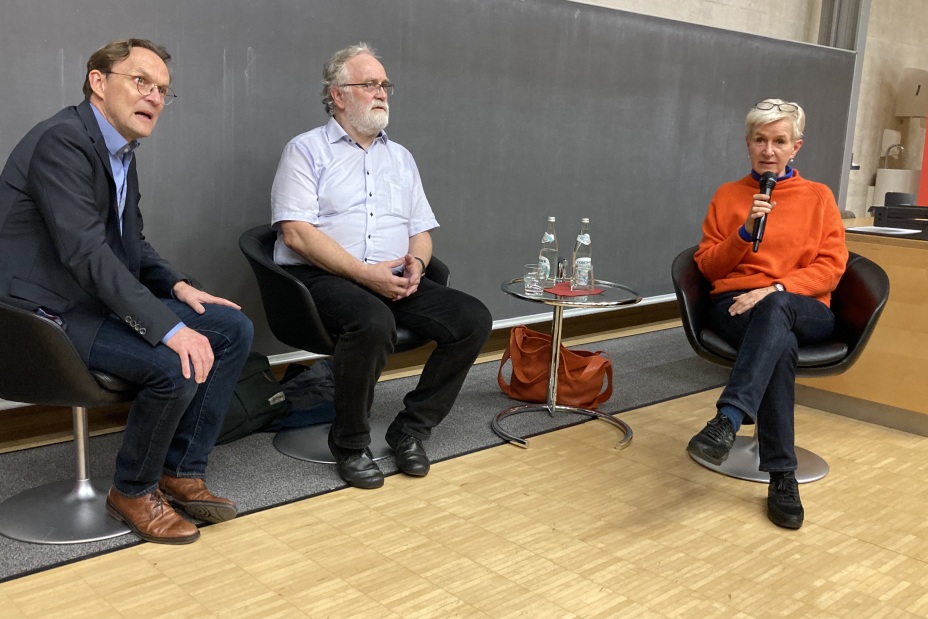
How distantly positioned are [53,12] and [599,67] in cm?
274

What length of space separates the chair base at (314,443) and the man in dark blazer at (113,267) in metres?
0.59

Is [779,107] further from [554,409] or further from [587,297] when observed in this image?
[554,409]

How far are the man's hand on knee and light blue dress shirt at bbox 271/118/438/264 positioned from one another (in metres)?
0.76

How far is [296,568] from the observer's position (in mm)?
2314

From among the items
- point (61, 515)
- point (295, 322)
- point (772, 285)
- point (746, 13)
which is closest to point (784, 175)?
point (772, 285)

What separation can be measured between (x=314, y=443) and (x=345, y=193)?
0.89 metres

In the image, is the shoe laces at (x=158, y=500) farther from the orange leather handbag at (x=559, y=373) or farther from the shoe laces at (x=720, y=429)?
the orange leather handbag at (x=559, y=373)

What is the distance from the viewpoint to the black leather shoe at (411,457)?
2977 millimetres

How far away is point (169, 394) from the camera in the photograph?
7.57 feet

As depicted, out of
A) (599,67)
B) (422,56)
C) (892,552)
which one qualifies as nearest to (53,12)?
(422,56)

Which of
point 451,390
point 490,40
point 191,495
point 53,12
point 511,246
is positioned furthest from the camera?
point 511,246

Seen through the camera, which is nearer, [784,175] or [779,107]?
[779,107]

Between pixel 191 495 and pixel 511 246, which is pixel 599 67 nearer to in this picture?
pixel 511 246

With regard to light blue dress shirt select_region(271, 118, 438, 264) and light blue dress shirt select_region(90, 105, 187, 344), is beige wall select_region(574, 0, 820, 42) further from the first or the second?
light blue dress shirt select_region(90, 105, 187, 344)
